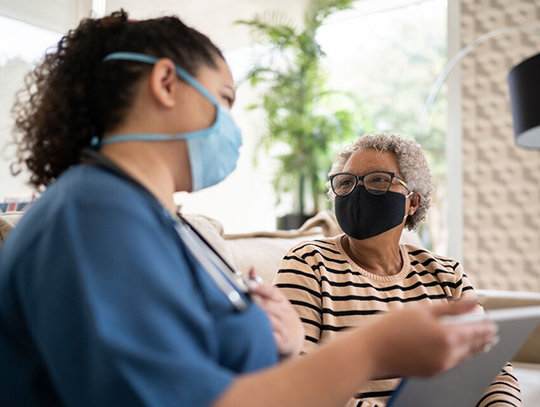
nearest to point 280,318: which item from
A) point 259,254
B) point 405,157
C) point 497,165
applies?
point 405,157

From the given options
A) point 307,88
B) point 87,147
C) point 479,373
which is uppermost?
point 307,88

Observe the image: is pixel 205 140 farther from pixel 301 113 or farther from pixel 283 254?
pixel 301 113

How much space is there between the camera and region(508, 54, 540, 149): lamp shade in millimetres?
2008

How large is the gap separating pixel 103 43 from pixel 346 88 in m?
4.88

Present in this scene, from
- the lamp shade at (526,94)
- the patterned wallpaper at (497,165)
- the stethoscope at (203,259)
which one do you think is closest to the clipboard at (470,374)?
the stethoscope at (203,259)

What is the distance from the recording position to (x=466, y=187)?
414 cm

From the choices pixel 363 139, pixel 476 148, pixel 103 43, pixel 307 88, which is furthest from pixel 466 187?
pixel 103 43

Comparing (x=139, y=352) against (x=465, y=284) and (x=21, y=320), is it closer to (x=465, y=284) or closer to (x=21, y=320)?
(x=21, y=320)

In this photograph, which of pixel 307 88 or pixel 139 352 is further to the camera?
pixel 307 88

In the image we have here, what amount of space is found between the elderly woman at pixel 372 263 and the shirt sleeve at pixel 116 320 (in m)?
0.81

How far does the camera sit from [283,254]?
2055mm

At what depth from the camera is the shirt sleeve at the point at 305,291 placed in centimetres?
140

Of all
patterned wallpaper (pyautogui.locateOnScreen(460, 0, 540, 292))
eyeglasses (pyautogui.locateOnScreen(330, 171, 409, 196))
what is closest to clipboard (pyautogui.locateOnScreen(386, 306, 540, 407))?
eyeglasses (pyautogui.locateOnScreen(330, 171, 409, 196))

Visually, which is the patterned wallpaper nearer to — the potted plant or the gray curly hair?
the potted plant
